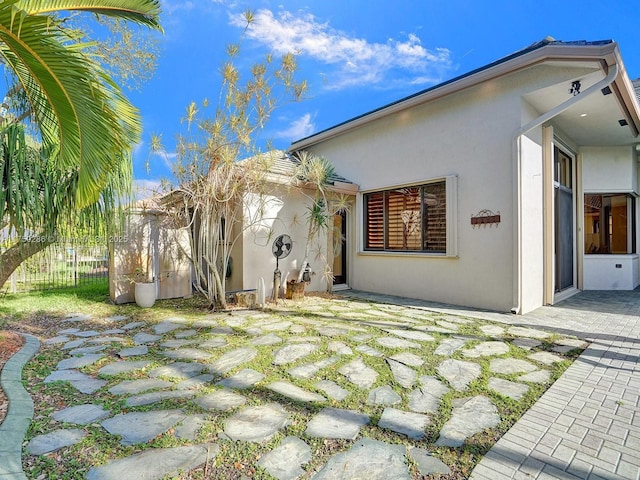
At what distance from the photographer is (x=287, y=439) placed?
2.53 m

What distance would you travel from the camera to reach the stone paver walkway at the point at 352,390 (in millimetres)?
2338

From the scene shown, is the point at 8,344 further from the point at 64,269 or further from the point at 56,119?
the point at 64,269

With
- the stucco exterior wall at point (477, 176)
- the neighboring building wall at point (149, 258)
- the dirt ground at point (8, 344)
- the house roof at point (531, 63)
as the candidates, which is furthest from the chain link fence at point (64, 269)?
the house roof at point (531, 63)

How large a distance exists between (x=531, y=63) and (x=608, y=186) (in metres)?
6.75

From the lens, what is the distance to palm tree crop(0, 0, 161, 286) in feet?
9.37

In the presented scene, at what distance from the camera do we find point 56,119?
134 inches

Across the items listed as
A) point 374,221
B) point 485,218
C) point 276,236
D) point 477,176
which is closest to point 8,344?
point 276,236

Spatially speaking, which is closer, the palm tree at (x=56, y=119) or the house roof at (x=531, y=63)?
the palm tree at (x=56, y=119)

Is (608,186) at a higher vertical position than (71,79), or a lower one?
higher

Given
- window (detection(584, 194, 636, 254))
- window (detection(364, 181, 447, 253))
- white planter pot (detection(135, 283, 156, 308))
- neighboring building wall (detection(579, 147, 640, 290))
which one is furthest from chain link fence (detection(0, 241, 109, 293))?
window (detection(584, 194, 636, 254))

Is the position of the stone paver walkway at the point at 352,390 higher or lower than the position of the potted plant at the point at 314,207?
lower

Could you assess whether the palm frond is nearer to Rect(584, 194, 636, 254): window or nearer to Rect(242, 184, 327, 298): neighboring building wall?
Rect(242, 184, 327, 298): neighboring building wall

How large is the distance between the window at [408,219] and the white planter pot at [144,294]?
5956mm

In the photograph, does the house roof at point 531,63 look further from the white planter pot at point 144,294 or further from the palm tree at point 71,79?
the white planter pot at point 144,294
